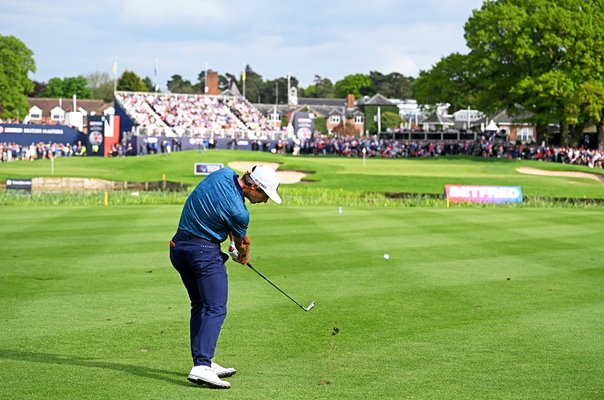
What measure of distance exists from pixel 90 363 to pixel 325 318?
3876 millimetres

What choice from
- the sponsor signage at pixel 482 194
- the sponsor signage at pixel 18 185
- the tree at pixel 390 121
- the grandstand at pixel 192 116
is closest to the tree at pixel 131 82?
the tree at pixel 390 121

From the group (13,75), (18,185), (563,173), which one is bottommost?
(563,173)

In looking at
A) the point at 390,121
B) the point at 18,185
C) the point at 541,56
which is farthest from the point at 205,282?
the point at 390,121

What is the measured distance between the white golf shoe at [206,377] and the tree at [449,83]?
7176cm

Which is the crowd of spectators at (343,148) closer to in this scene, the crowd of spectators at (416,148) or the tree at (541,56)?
the crowd of spectators at (416,148)

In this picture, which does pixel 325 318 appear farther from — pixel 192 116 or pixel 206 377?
pixel 192 116

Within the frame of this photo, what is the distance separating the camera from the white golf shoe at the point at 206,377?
8.74 metres

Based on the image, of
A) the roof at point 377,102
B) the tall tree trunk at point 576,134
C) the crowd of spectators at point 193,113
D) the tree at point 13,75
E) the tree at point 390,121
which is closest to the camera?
the tall tree trunk at point 576,134

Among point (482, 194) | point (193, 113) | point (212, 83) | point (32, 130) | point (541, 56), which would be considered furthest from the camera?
point (212, 83)

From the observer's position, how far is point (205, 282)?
29.8 feet

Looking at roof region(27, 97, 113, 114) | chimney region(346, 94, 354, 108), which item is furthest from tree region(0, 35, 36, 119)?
chimney region(346, 94, 354, 108)

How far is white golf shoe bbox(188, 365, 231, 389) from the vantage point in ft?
28.7

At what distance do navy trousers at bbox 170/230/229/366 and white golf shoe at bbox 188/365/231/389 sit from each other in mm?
123

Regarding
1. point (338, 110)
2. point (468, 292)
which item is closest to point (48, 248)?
point (468, 292)
